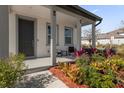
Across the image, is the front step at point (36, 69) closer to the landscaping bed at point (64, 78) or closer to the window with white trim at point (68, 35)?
the landscaping bed at point (64, 78)

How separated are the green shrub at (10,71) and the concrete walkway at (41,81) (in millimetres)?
982

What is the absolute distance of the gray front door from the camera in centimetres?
1105

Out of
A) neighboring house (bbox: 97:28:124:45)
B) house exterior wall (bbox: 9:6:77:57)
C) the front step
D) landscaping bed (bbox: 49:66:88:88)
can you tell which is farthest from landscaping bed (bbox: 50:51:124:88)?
neighboring house (bbox: 97:28:124:45)

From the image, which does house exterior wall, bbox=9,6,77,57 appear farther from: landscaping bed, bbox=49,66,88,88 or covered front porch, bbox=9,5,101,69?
landscaping bed, bbox=49,66,88,88

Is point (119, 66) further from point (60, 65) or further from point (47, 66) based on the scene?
point (47, 66)

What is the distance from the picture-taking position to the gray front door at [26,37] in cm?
1105

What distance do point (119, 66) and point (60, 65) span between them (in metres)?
2.35

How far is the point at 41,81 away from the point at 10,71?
1.94m

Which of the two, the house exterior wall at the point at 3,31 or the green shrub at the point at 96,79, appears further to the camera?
the house exterior wall at the point at 3,31

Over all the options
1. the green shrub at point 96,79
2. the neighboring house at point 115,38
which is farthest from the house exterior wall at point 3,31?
the neighboring house at point 115,38

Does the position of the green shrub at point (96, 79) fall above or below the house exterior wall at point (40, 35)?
below

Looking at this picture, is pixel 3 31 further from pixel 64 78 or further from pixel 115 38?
pixel 115 38

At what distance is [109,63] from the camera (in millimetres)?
7602

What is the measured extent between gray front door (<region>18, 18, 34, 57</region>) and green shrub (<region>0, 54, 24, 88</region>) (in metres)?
6.20
